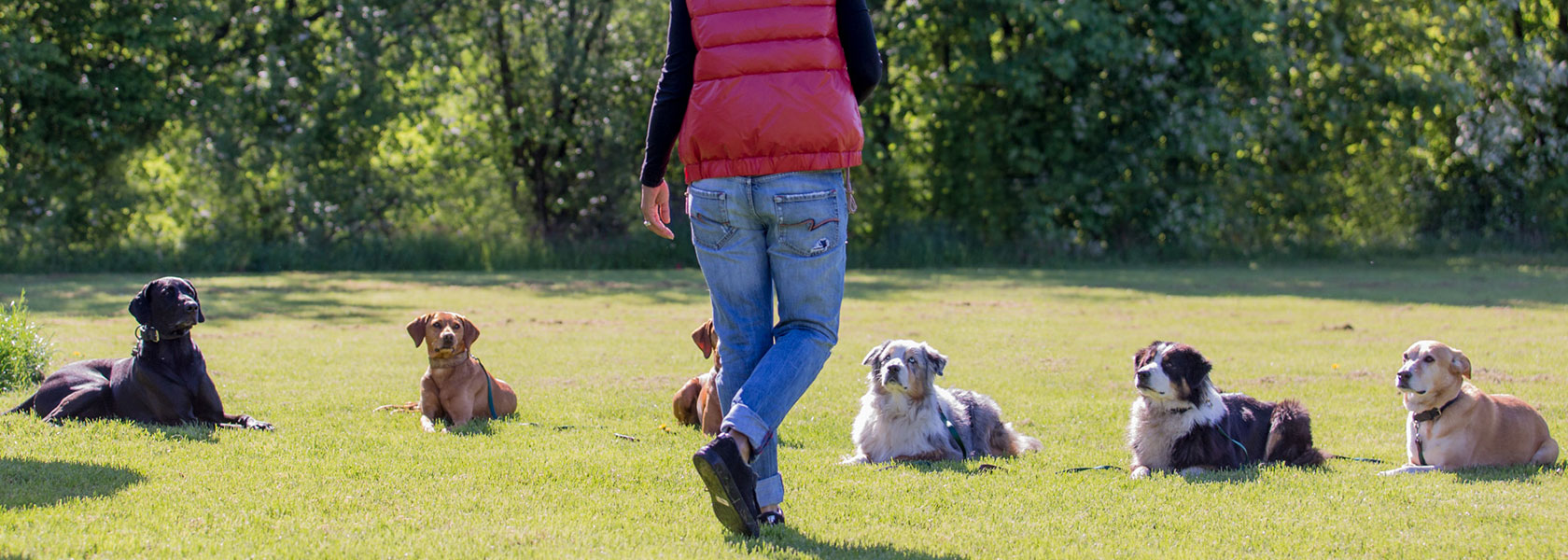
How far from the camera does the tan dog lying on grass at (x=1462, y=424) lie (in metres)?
5.39

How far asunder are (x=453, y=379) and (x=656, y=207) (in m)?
3.04

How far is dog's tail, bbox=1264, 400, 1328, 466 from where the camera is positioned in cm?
568

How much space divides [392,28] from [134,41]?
3.90 m

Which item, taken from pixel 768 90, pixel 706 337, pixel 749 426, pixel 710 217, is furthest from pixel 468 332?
pixel 768 90

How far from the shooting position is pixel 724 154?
3.66 meters

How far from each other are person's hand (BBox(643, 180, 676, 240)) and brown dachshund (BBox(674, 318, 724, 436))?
2305 mm

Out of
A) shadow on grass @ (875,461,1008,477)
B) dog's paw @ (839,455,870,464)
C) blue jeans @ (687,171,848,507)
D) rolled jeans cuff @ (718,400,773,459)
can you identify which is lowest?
dog's paw @ (839,455,870,464)

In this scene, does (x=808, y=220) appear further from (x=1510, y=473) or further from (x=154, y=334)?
(x=154, y=334)

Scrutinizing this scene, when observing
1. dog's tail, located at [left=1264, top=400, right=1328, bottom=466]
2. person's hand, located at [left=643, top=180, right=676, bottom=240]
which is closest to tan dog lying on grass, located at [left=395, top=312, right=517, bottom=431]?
person's hand, located at [left=643, top=180, right=676, bottom=240]

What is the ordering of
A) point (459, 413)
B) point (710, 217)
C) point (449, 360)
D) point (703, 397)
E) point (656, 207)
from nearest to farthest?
point (710, 217) → point (656, 207) → point (703, 397) → point (459, 413) → point (449, 360)

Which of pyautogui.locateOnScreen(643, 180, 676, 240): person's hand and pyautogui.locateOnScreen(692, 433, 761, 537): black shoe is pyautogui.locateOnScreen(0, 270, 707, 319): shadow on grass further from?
pyautogui.locateOnScreen(692, 433, 761, 537): black shoe

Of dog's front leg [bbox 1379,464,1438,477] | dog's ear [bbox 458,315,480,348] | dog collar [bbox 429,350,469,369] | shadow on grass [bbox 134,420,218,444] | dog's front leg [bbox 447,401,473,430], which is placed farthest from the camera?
dog's ear [bbox 458,315,480,348]

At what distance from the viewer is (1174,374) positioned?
18.1 ft

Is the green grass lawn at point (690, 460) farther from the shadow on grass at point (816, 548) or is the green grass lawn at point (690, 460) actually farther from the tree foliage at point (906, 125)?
the tree foliage at point (906, 125)
